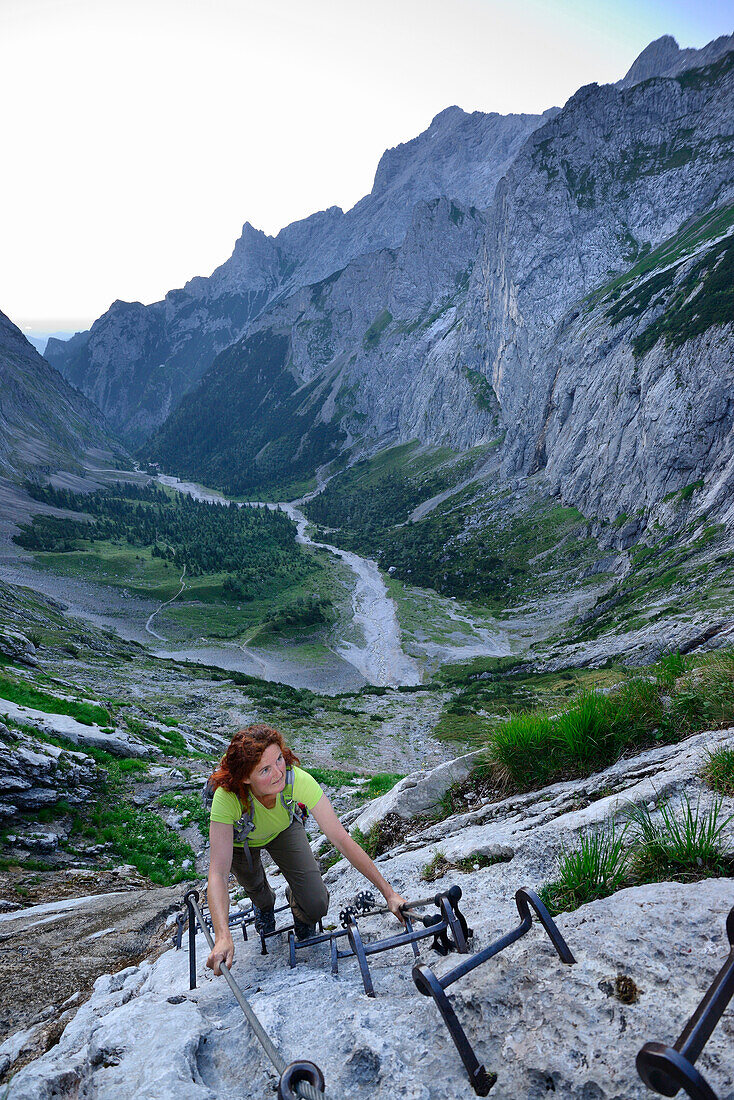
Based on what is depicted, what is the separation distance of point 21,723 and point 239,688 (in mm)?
33850

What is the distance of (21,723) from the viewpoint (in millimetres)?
14695

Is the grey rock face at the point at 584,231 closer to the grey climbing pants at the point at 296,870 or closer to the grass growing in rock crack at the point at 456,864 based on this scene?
the grass growing in rock crack at the point at 456,864

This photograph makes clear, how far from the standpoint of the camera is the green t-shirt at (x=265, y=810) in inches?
169

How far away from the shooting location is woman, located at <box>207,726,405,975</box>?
159 inches

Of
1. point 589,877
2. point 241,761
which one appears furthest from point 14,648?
point 589,877

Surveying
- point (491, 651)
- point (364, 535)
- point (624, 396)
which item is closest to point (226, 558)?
point (364, 535)

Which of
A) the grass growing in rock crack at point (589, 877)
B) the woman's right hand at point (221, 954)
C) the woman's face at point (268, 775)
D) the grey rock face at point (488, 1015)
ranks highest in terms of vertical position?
the woman's face at point (268, 775)

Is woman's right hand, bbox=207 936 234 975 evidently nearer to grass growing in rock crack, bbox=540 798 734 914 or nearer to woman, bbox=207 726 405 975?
woman, bbox=207 726 405 975

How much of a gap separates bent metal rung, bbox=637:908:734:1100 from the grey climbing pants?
343cm

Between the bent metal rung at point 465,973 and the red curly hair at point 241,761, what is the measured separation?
1.94 meters

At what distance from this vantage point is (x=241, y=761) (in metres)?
4.26

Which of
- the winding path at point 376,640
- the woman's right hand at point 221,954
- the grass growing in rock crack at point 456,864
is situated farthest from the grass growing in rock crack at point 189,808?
the winding path at point 376,640

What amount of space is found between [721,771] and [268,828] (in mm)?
3996

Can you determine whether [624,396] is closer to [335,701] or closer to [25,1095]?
[335,701]
